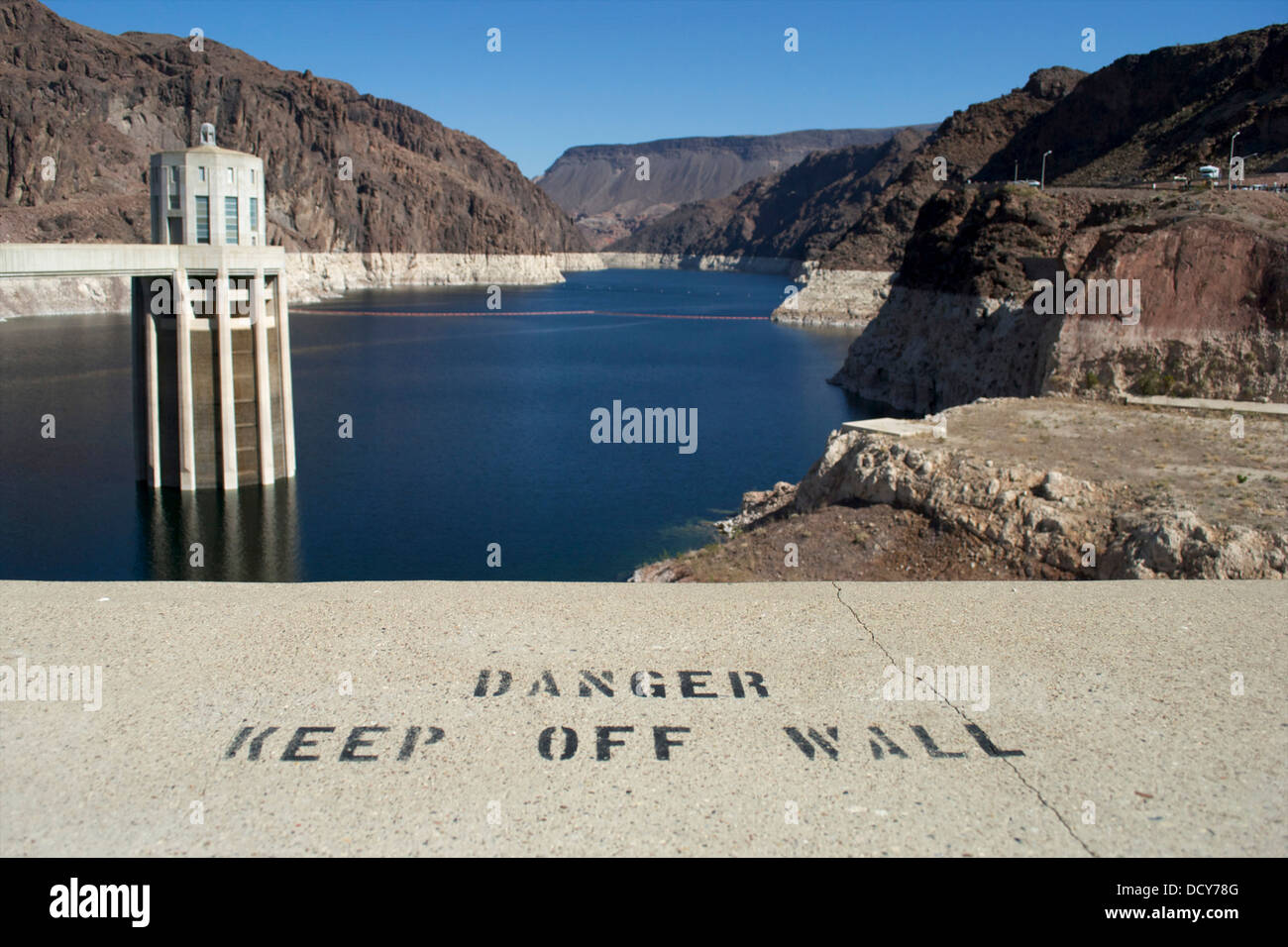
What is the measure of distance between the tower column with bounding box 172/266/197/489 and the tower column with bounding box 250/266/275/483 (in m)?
1.80

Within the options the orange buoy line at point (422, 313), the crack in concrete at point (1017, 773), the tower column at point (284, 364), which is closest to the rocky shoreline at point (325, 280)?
the orange buoy line at point (422, 313)

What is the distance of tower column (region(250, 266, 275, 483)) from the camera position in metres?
30.2

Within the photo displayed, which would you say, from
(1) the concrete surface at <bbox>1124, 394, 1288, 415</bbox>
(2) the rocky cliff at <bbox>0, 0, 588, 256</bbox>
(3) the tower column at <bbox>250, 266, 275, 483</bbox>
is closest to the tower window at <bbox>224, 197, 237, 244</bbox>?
(3) the tower column at <bbox>250, 266, 275, 483</bbox>

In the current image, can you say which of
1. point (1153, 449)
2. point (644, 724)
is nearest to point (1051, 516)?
point (1153, 449)

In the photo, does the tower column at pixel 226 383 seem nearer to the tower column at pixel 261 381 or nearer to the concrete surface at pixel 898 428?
the tower column at pixel 261 381

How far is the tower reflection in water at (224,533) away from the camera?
23.5m

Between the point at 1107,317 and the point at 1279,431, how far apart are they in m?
6.02

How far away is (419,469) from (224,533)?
741cm

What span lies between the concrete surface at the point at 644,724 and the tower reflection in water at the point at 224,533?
13.3 m

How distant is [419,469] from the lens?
32.7 metres

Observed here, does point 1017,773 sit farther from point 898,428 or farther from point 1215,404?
point 1215,404

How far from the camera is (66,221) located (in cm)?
9481
